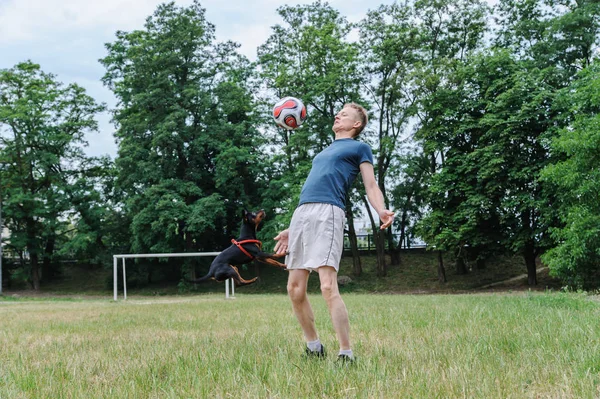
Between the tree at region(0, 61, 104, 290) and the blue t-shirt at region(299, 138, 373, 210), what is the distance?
31118 mm

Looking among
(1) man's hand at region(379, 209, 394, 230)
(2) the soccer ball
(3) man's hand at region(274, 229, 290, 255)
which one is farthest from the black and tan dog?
(1) man's hand at region(379, 209, 394, 230)

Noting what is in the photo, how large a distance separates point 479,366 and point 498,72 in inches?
933

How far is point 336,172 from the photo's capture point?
12.9ft

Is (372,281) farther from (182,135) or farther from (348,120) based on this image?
(348,120)

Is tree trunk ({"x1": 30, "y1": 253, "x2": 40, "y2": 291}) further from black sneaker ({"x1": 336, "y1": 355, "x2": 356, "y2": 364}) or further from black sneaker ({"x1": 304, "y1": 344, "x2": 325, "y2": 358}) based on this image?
black sneaker ({"x1": 336, "y1": 355, "x2": 356, "y2": 364})

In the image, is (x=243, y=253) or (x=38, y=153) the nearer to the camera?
(x=243, y=253)

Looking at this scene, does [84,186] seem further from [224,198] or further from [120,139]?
[224,198]

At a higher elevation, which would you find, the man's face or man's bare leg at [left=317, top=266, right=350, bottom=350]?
the man's face

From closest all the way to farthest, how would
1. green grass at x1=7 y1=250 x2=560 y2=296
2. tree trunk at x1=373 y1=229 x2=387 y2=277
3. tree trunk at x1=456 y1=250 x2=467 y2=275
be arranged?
green grass at x1=7 y1=250 x2=560 y2=296
tree trunk at x1=456 y1=250 x2=467 y2=275
tree trunk at x1=373 y1=229 x2=387 y2=277

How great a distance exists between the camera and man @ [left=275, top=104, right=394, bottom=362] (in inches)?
144

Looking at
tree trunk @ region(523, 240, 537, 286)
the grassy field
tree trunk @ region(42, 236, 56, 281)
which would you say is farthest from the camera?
tree trunk @ region(42, 236, 56, 281)

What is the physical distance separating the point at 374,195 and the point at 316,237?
545mm

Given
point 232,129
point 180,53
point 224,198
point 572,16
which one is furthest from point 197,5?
point 572,16

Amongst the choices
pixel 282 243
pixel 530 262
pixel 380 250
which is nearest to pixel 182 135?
pixel 380 250
